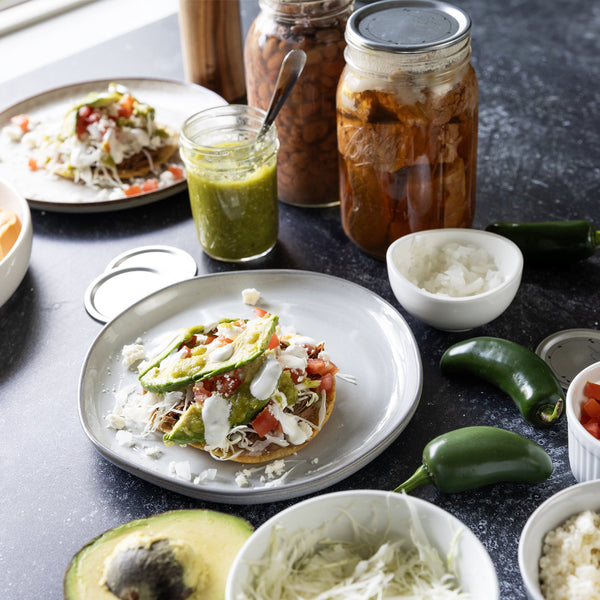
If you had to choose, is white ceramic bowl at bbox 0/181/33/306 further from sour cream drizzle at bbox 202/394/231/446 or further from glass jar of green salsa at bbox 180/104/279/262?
sour cream drizzle at bbox 202/394/231/446

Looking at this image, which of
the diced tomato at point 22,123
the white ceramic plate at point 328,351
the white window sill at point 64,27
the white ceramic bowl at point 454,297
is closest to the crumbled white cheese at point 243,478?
the white ceramic plate at point 328,351

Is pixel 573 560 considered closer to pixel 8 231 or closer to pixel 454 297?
pixel 454 297

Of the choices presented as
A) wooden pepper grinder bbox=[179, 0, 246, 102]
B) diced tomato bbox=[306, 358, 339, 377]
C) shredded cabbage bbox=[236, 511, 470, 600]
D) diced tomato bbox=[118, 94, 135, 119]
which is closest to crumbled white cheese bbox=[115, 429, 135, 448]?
diced tomato bbox=[306, 358, 339, 377]

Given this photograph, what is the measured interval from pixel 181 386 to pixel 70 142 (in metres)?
0.98

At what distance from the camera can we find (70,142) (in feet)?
6.68

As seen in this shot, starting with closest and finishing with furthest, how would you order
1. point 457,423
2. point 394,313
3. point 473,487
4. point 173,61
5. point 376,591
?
point 376,591, point 473,487, point 457,423, point 394,313, point 173,61

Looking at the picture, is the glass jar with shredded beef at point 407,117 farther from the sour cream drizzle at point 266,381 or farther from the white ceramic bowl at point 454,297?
the sour cream drizzle at point 266,381

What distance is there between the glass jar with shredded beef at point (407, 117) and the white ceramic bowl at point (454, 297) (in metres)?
0.10

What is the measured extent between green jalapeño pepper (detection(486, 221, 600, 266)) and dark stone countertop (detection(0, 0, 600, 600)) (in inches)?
1.8

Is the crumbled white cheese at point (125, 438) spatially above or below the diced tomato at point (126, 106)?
below

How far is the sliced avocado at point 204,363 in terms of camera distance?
1.32m

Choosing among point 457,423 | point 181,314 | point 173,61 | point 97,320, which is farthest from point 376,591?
point 173,61

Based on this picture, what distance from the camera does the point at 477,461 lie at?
4.03 ft

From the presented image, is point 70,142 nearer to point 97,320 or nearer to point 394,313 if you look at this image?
point 97,320
